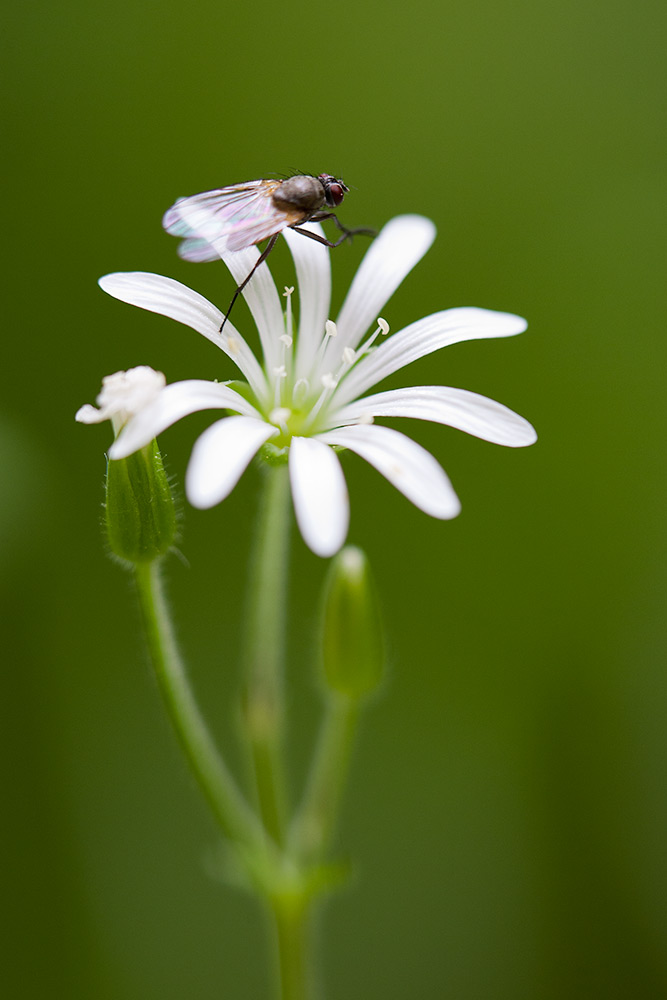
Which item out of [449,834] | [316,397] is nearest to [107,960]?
[449,834]

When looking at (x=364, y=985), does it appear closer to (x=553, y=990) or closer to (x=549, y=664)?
(x=553, y=990)

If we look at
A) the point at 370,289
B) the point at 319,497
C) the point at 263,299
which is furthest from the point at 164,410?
the point at 370,289

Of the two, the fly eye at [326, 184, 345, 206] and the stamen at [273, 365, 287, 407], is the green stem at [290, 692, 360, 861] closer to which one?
the stamen at [273, 365, 287, 407]

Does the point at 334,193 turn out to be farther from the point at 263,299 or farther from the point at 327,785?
the point at 327,785

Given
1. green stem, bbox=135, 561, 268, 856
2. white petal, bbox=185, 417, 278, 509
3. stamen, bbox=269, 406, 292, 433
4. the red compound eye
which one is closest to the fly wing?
the red compound eye

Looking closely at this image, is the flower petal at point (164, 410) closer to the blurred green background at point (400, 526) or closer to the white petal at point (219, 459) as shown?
the white petal at point (219, 459)

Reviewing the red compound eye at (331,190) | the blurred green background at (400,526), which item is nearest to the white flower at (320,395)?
the red compound eye at (331,190)
